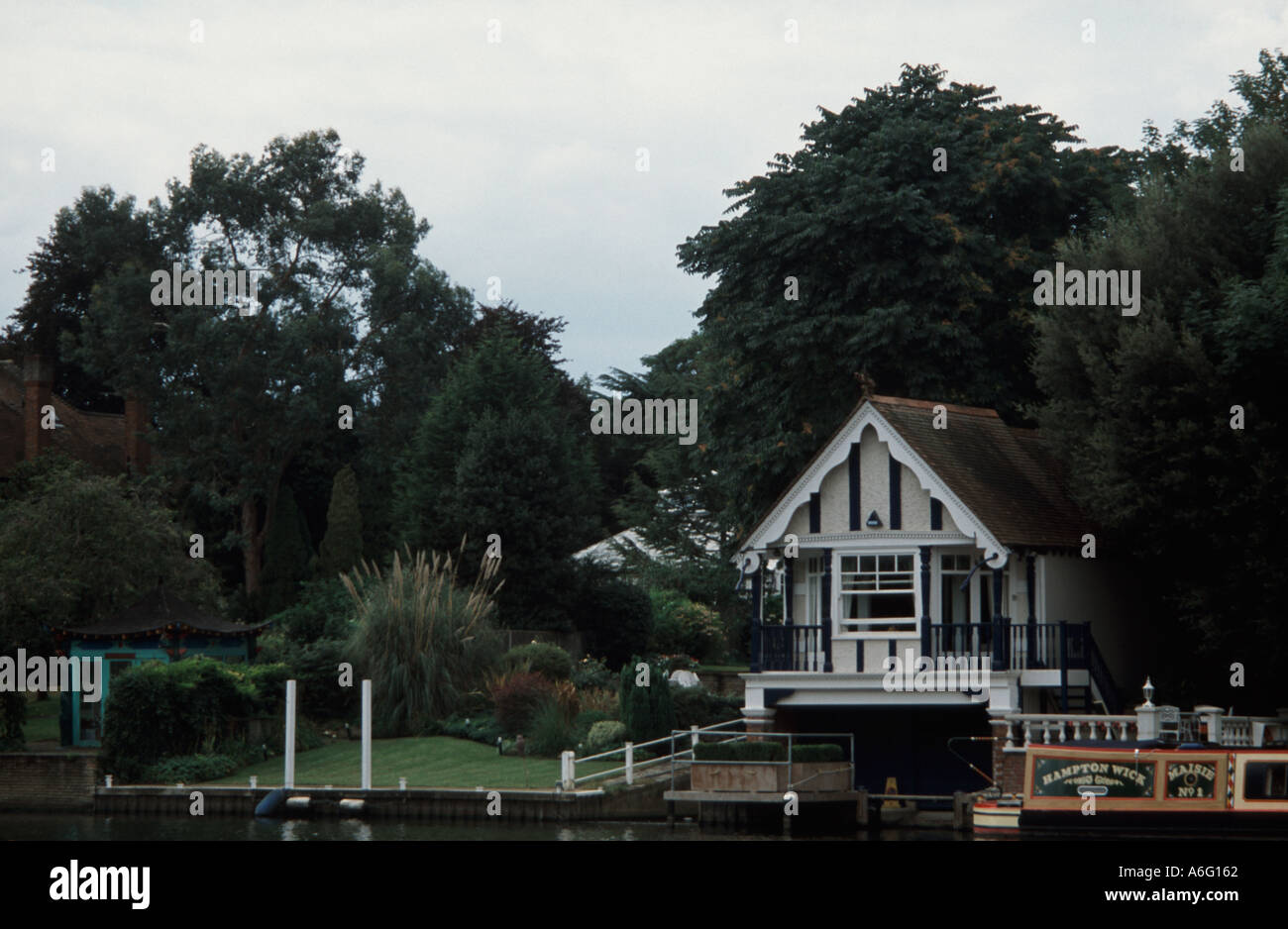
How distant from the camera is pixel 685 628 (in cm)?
5316

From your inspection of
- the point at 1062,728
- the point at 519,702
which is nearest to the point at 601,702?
the point at 519,702

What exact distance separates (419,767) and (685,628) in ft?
69.4

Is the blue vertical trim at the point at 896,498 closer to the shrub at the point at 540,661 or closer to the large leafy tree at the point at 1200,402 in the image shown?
the large leafy tree at the point at 1200,402

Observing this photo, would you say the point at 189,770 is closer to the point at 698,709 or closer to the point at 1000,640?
the point at 698,709

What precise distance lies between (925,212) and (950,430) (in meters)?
6.71

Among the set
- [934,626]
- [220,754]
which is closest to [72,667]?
[220,754]

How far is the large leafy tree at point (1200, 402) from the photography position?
27844 mm

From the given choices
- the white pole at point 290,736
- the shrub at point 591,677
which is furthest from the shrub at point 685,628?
the white pole at point 290,736

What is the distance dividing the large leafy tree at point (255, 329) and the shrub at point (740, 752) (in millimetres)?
29669

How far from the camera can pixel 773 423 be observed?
39062 mm

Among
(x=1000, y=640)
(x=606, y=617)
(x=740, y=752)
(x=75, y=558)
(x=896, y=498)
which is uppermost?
(x=896, y=498)

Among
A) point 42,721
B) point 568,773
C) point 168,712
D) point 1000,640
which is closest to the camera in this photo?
point 568,773

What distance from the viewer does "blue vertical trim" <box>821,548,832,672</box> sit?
31.8m
